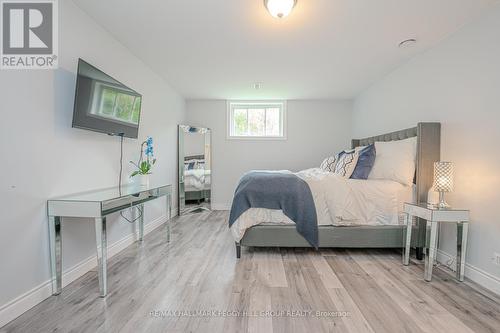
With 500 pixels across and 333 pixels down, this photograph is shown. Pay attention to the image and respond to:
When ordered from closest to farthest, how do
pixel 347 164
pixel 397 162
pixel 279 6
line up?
pixel 279 6 → pixel 397 162 → pixel 347 164

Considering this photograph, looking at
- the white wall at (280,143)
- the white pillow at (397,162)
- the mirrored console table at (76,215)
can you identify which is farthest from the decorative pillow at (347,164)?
the mirrored console table at (76,215)

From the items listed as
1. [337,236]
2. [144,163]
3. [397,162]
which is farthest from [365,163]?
[144,163]

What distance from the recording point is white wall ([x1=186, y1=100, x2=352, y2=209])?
203 inches

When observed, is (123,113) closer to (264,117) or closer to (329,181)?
(329,181)

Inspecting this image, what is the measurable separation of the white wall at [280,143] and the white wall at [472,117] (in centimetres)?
224

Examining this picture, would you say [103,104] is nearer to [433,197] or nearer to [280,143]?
[433,197]

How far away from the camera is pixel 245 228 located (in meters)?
2.60

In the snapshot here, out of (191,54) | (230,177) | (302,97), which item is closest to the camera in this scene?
(191,54)

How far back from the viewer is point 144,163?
9.78 ft

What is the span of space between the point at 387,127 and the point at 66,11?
398 cm

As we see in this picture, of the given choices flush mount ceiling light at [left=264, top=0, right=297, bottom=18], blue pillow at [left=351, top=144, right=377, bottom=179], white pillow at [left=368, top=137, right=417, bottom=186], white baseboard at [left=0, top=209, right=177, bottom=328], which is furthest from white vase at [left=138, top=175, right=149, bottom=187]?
white pillow at [left=368, top=137, right=417, bottom=186]

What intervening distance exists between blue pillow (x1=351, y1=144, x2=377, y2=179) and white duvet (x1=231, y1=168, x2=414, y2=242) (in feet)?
0.93

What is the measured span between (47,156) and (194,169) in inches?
123

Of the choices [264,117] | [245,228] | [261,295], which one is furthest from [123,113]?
[264,117]
